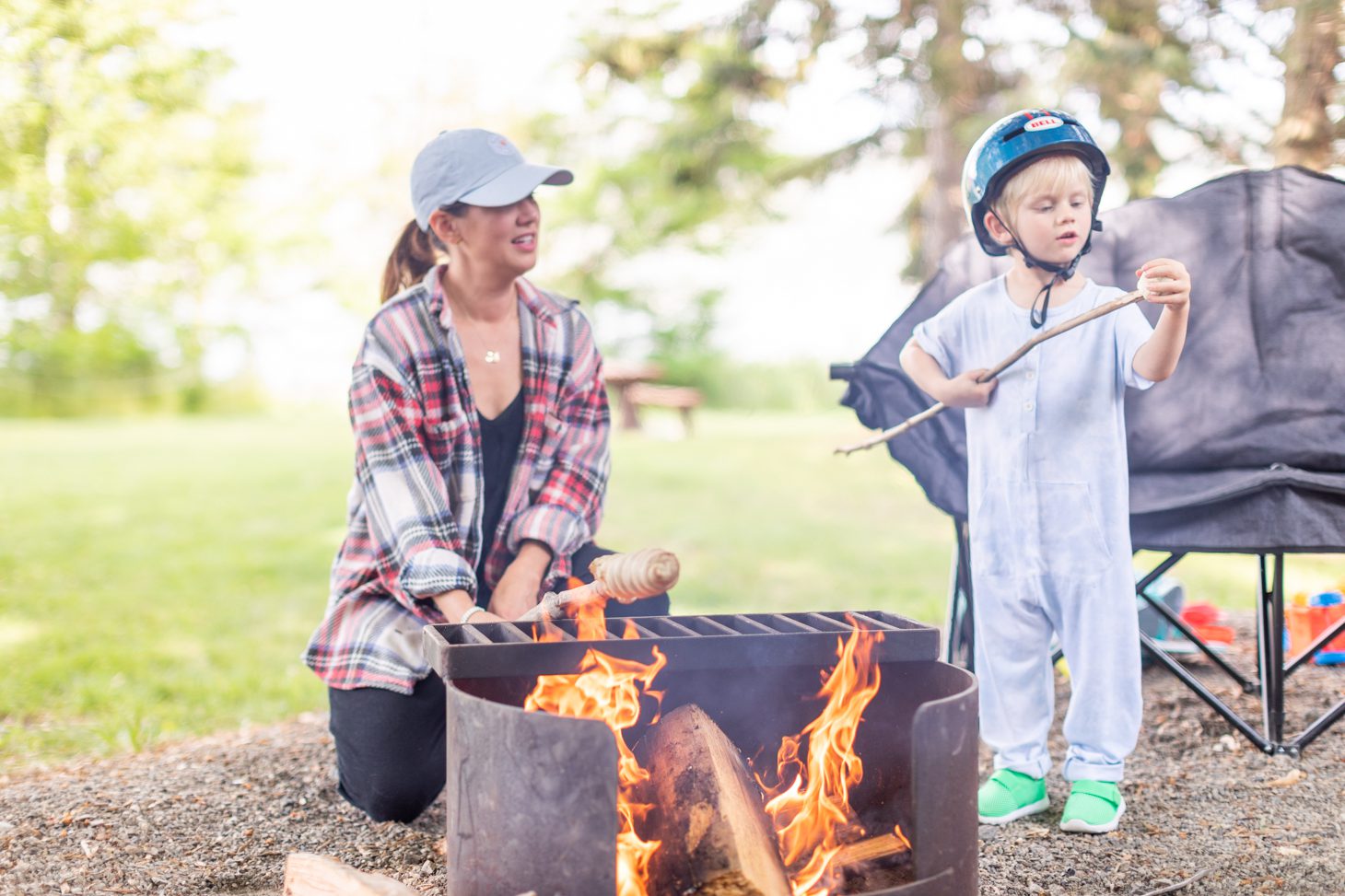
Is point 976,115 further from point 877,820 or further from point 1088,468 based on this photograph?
point 877,820

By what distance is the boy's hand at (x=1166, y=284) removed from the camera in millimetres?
2061

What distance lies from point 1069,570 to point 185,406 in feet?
64.1

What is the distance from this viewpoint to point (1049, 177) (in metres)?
2.29

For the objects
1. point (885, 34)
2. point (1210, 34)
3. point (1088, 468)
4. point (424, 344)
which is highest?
point (885, 34)

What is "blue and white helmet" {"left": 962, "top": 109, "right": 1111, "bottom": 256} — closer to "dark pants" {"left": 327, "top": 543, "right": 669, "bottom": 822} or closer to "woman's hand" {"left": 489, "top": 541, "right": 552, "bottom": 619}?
"woman's hand" {"left": 489, "top": 541, "right": 552, "bottom": 619}

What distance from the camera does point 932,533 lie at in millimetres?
8109

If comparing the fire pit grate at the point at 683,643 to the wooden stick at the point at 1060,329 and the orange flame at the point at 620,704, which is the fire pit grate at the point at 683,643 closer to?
the orange flame at the point at 620,704

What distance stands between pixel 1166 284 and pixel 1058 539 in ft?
2.01

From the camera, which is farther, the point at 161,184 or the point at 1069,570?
the point at 161,184

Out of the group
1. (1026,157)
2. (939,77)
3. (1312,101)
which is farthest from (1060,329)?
(939,77)

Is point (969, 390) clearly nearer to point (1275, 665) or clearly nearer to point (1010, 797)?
point (1010, 797)

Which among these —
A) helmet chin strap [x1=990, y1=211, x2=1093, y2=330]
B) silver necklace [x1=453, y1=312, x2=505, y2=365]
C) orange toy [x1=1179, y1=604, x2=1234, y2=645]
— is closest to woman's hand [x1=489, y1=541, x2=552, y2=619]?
silver necklace [x1=453, y1=312, x2=505, y2=365]

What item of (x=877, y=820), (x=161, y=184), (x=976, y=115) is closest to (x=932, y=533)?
(x=976, y=115)

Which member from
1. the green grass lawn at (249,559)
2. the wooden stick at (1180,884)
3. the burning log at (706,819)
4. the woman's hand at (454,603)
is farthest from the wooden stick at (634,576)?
the green grass lawn at (249,559)
